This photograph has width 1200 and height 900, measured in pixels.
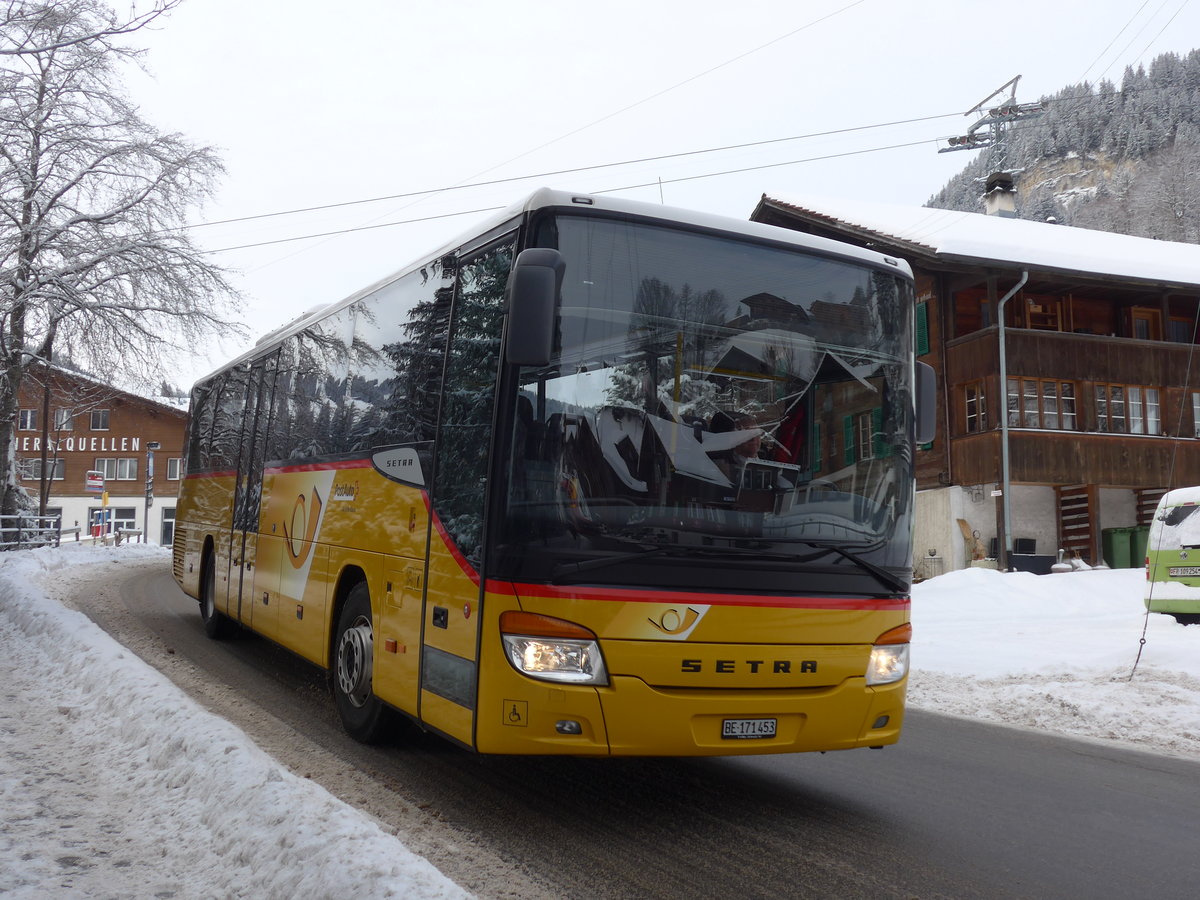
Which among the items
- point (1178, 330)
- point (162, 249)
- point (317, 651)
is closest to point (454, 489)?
point (317, 651)

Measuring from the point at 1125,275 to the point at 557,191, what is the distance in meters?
25.3

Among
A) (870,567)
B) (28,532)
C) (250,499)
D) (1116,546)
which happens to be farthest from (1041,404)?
(28,532)

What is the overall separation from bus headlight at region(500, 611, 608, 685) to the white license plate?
0.64m

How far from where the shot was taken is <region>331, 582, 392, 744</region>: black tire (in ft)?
20.7

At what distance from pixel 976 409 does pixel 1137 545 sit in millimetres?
5368

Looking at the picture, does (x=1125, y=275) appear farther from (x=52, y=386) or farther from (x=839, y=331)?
(x=52, y=386)

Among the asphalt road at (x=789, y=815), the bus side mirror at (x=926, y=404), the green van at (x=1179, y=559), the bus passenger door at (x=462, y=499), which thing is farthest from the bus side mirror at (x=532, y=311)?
the green van at (x=1179, y=559)

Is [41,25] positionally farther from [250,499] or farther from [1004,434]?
[1004,434]

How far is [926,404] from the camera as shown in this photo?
596 cm

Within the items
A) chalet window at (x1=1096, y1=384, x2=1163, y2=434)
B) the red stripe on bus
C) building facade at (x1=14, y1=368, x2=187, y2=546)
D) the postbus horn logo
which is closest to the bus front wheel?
the red stripe on bus

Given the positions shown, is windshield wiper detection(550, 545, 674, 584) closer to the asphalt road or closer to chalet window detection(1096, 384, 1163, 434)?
the asphalt road

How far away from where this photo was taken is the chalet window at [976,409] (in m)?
26.7

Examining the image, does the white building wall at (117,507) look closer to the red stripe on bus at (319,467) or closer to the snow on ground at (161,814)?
the red stripe on bus at (319,467)

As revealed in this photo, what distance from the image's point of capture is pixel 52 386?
2969 centimetres
